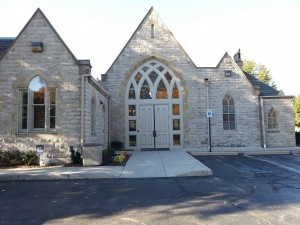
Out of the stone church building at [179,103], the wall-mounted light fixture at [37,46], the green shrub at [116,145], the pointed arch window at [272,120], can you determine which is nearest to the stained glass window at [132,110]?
the stone church building at [179,103]

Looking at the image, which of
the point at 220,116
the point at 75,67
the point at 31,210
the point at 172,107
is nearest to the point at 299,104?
the point at 220,116

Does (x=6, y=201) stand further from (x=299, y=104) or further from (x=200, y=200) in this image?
(x=299, y=104)

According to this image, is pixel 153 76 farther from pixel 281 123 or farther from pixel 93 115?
pixel 281 123

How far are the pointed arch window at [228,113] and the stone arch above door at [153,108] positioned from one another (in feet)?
10.1

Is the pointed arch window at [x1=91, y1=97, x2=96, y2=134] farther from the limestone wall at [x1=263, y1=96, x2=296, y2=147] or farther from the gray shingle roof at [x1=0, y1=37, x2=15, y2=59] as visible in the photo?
the limestone wall at [x1=263, y1=96, x2=296, y2=147]

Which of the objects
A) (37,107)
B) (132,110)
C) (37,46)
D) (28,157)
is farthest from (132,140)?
(37,46)

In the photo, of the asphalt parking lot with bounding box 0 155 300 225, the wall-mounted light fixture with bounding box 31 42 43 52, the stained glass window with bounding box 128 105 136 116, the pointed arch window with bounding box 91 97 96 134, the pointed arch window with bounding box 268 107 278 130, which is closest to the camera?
the asphalt parking lot with bounding box 0 155 300 225

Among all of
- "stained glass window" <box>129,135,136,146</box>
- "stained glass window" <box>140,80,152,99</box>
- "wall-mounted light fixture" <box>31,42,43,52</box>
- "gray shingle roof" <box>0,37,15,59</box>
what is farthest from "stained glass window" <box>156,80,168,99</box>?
"gray shingle roof" <box>0,37,15,59</box>

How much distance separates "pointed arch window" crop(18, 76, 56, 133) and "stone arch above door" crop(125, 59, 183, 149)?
6755 mm

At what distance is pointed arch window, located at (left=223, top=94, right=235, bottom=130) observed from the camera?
17625mm

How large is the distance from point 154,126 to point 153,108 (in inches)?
47.9

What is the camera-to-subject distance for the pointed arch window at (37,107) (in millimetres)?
10961

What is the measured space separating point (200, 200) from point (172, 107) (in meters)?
12.1

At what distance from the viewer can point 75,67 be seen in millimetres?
11039
